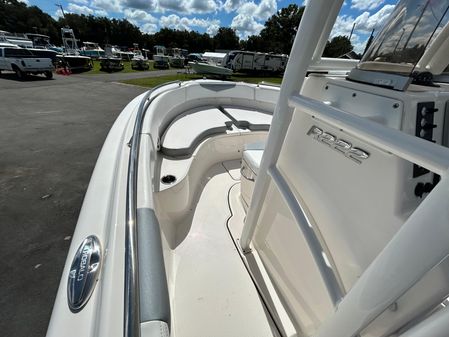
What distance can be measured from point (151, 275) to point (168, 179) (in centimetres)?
112

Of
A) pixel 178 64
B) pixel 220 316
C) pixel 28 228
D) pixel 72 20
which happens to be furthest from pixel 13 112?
pixel 72 20

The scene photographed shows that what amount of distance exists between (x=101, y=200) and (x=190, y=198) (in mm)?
1141

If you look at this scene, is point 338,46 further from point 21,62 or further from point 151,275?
point 21,62

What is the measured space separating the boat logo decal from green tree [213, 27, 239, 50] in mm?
61397

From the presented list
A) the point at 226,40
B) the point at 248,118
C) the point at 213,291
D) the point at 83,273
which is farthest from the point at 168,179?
the point at 226,40

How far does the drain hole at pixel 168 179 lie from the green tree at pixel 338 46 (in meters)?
1.30

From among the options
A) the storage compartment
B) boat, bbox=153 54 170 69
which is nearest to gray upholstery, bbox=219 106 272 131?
the storage compartment

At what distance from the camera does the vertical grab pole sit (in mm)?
788

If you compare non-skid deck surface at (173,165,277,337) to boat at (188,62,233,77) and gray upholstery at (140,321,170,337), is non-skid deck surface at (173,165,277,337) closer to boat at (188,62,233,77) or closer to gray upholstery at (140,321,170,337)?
gray upholstery at (140,321,170,337)

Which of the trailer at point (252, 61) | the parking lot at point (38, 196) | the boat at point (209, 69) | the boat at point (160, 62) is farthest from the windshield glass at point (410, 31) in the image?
the boat at point (160, 62)

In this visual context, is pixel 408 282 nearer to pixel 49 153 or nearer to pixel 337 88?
pixel 337 88

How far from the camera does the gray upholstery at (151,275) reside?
0.60 metres

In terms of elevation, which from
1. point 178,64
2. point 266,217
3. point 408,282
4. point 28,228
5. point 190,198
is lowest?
point 178,64

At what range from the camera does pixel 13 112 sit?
593 cm
